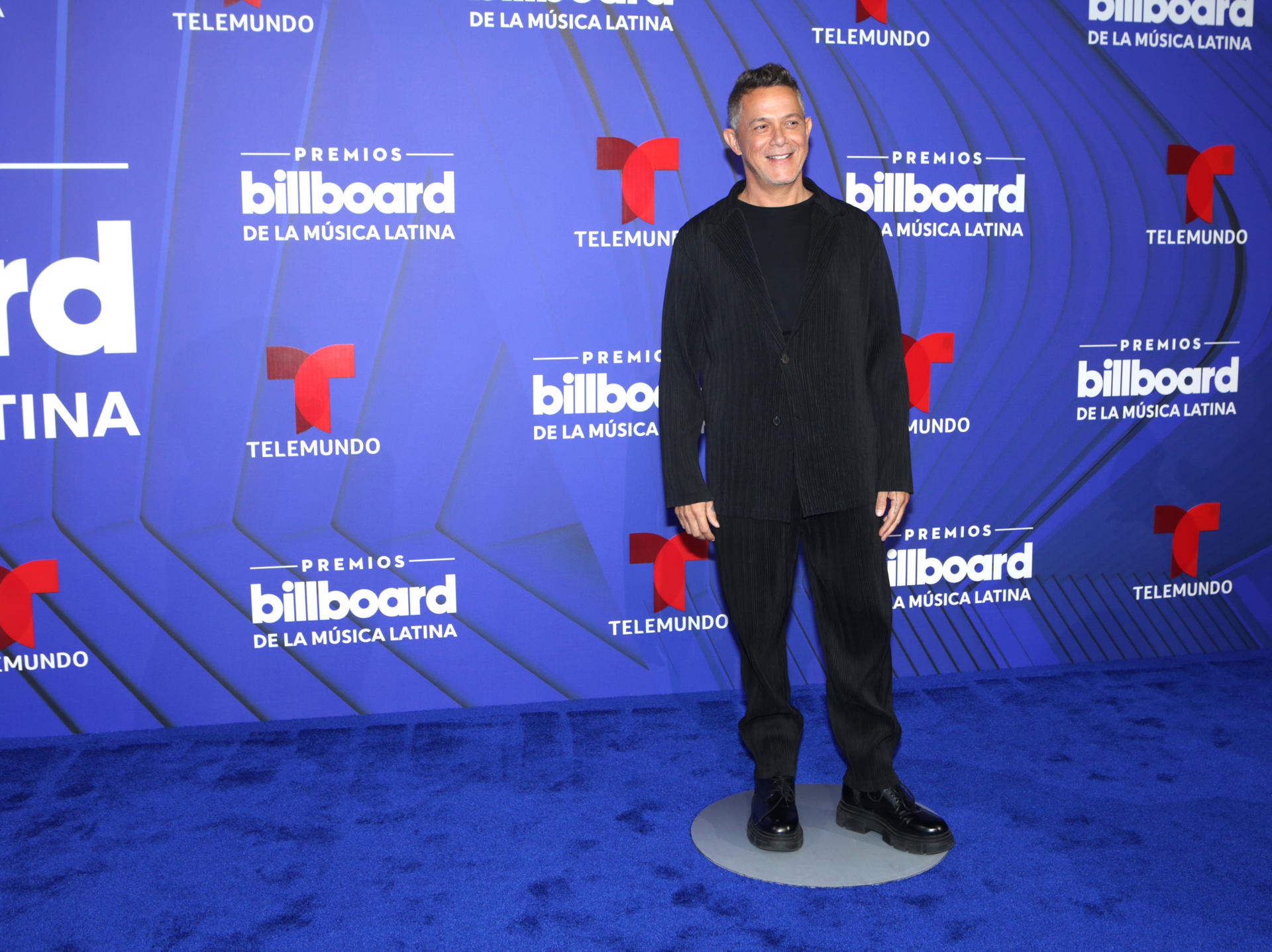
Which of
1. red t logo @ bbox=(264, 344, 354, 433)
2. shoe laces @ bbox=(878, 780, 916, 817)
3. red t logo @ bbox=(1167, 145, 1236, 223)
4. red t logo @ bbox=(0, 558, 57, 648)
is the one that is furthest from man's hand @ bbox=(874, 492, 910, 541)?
red t logo @ bbox=(0, 558, 57, 648)

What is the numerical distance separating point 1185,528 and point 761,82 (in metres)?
2.36

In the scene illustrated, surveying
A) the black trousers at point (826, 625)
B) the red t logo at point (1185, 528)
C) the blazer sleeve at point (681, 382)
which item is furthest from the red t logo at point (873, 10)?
the red t logo at point (1185, 528)

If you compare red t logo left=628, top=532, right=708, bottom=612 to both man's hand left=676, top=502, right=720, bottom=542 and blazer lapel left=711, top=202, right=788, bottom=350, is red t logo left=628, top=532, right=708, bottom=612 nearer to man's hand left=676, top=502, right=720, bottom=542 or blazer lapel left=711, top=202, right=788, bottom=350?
man's hand left=676, top=502, right=720, bottom=542

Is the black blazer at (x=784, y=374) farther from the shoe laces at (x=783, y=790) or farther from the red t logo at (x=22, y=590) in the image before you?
the red t logo at (x=22, y=590)

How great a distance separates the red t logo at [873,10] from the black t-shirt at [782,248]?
4.10 feet

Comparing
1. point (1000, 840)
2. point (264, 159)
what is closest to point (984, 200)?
point (1000, 840)

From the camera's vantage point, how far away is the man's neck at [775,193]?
218 centimetres

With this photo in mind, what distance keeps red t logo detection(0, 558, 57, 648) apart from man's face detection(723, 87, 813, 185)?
227 cm

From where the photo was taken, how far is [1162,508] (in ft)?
11.5

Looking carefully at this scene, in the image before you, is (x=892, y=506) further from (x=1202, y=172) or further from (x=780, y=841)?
(x=1202, y=172)

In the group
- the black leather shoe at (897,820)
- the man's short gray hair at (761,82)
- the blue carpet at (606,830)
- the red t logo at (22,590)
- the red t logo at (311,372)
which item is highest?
the man's short gray hair at (761,82)

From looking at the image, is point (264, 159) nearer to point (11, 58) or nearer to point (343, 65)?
point (343, 65)

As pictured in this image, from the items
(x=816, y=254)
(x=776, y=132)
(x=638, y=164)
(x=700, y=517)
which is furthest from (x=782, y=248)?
(x=638, y=164)

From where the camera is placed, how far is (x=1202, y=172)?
11.1ft
